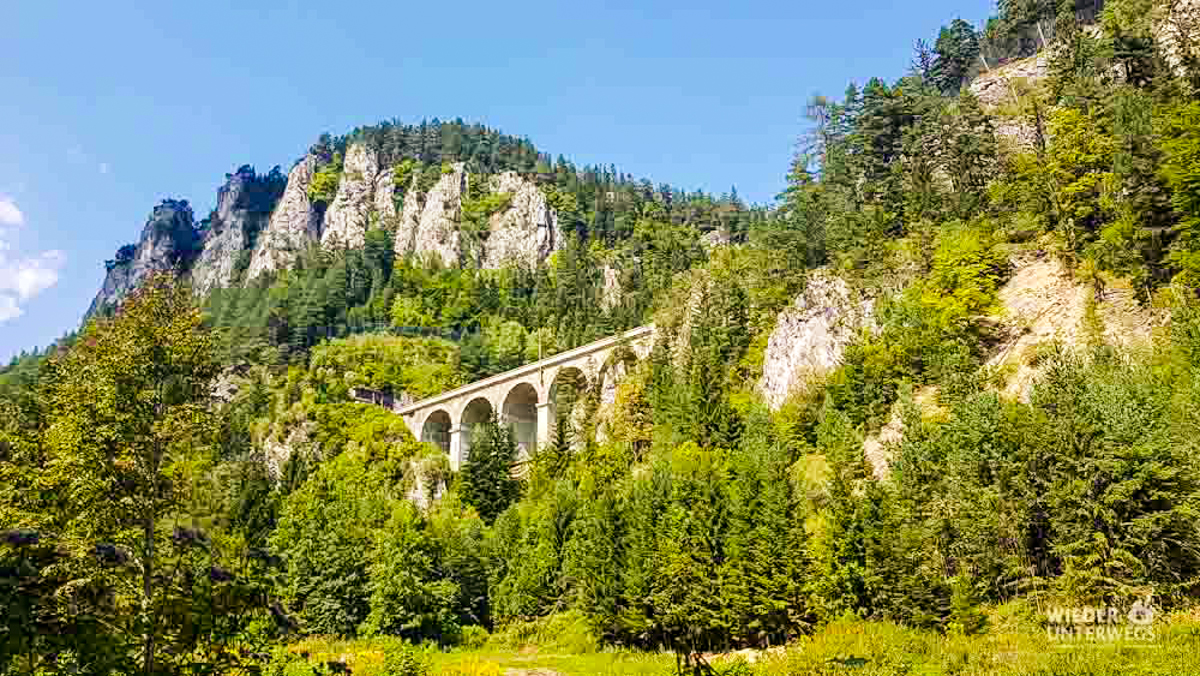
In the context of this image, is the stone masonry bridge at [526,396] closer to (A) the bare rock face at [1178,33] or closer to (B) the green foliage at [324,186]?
(A) the bare rock face at [1178,33]

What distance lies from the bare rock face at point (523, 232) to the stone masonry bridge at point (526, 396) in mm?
63050

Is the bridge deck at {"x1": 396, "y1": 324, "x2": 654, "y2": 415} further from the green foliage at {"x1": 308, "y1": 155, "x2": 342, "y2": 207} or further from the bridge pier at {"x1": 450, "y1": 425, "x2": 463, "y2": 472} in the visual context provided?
the green foliage at {"x1": 308, "y1": 155, "x2": 342, "y2": 207}

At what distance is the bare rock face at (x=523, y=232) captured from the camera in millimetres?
154125

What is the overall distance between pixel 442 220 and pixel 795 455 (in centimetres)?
11803

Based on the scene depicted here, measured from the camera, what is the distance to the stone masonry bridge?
7656cm

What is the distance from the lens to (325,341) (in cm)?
12138

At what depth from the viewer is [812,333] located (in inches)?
2280

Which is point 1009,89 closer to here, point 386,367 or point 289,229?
point 386,367

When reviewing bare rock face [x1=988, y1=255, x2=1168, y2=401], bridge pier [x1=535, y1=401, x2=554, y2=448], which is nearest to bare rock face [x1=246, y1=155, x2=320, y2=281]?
bridge pier [x1=535, y1=401, x2=554, y2=448]

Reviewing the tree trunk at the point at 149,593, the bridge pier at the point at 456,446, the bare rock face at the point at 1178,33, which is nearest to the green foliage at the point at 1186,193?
the bare rock face at the point at 1178,33

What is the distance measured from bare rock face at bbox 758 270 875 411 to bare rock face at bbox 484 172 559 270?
95861 mm

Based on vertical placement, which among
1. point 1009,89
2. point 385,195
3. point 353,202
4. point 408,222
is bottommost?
point 1009,89

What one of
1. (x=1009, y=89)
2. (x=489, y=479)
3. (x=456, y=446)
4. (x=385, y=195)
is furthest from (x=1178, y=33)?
(x=385, y=195)

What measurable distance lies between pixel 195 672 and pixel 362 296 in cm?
13169
